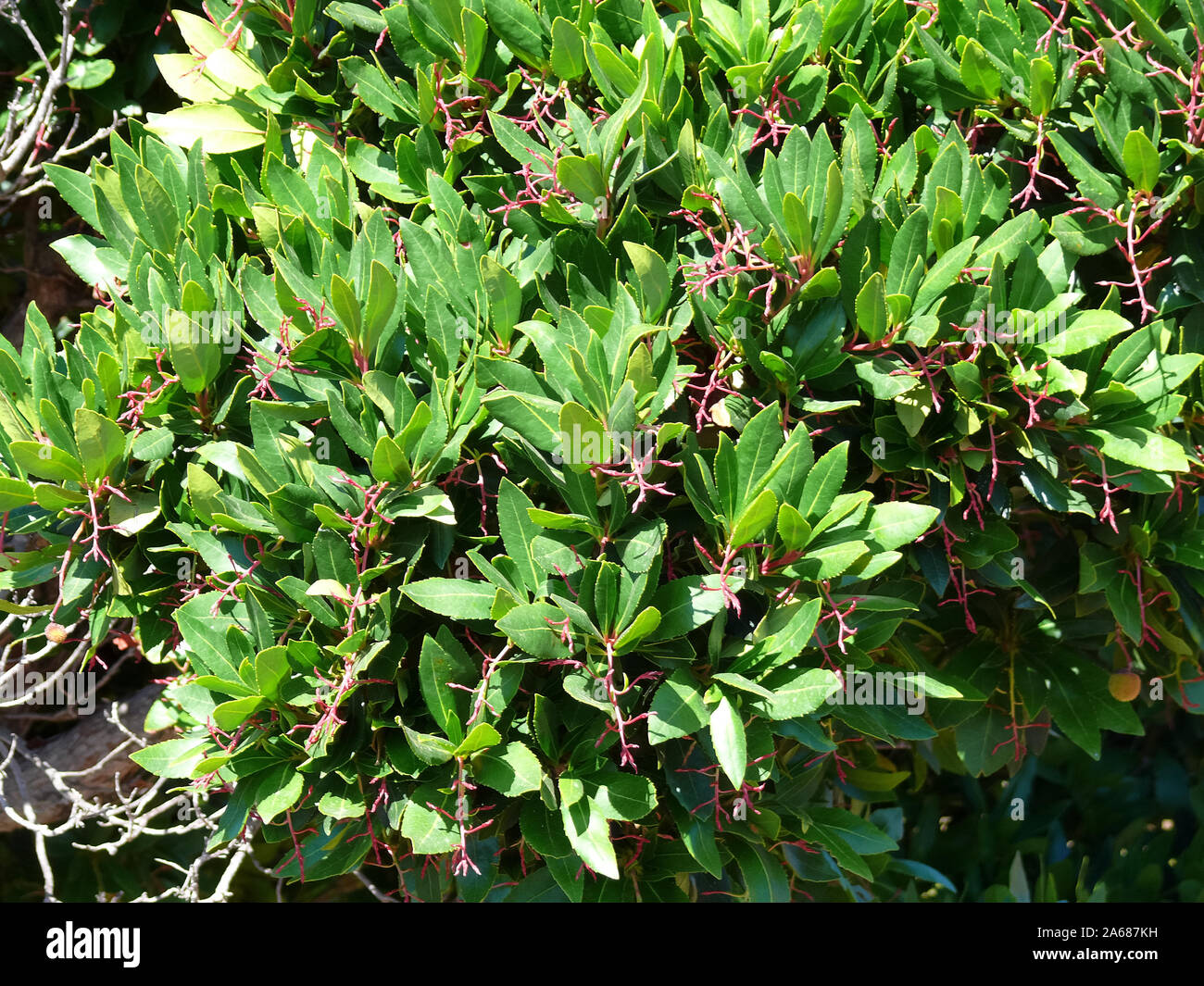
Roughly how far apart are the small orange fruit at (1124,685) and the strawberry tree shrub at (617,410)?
0.50 feet

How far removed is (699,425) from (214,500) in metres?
0.96

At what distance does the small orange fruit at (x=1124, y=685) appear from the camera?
2.54 meters

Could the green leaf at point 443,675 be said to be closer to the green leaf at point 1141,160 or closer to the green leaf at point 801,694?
the green leaf at point 801,694

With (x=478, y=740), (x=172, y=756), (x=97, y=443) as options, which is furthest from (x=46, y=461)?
(x=478, y=740)

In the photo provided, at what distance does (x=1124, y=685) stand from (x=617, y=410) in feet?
5.14

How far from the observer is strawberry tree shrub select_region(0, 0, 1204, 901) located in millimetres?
1914

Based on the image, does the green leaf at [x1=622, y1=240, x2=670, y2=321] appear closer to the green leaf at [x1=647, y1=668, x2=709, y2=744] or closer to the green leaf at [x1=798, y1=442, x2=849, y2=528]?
the green leaf at [x1=798, y1=442, x2=849, y2=528]

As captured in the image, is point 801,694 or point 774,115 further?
point 774,115

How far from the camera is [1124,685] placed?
8.38 ft

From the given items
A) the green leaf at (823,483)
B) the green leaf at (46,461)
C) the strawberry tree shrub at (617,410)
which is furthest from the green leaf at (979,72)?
the green leaf at (46,461)

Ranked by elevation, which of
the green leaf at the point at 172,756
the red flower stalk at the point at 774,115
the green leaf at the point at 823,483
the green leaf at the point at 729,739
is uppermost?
the red flower stalk at the point at 774,115

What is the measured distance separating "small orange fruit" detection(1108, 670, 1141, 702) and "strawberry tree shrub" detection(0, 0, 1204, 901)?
154mm

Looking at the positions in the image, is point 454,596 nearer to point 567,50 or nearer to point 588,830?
point 588,830

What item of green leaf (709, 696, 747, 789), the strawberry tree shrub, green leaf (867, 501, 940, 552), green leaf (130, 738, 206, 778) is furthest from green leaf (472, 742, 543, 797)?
green leaf (867, 501, 940, 552)
